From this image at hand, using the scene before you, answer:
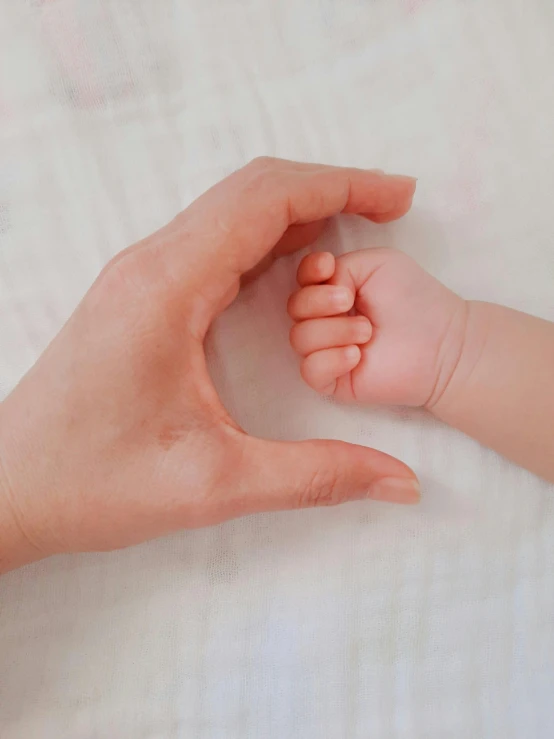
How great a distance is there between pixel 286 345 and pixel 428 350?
16cm

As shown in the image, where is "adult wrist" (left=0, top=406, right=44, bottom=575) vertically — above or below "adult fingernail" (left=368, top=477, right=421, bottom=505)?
below

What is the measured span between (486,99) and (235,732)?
2.64ft

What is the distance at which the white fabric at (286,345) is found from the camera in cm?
73

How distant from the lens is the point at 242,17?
0.85m

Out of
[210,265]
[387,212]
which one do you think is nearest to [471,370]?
[387,212]

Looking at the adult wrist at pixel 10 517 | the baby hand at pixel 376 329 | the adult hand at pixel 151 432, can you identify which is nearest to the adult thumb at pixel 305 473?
the adult hand at pixel 151 432

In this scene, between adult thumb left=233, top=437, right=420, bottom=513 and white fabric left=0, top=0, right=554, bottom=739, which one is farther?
white fabric left=0, top=0, right=554, bottom=739

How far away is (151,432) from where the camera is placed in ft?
2.06

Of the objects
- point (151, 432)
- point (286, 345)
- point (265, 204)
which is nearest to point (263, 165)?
point (265, 204)

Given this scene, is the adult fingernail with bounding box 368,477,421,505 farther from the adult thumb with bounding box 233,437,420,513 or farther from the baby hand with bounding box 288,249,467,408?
the baby hand with bounding box 288,249,467,408

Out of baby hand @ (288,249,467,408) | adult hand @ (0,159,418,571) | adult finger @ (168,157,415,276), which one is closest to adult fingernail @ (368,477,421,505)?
adult hand @ (0,159,418,571)

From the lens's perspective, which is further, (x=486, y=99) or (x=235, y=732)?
(x=486, y=99)

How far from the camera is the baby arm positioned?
0.73 m

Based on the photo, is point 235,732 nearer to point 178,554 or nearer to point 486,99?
point 178,554
